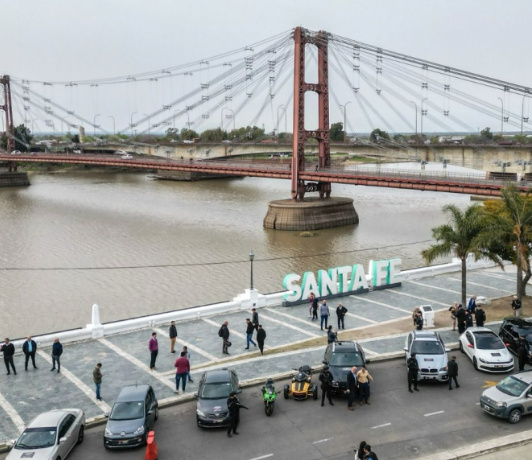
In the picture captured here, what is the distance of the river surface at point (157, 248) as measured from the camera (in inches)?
1421

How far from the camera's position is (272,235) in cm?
5819

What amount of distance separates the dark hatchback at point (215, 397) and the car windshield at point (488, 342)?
30.1ft

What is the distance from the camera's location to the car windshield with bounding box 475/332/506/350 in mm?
21500

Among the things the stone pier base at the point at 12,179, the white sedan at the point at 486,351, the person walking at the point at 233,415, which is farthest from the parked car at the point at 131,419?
the stone pier base at the point at 12,179

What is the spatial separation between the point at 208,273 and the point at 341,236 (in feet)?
61.9

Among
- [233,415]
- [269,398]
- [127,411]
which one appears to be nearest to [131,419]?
[127,411]

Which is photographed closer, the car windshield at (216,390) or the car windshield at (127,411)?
the car windshield at (127,411)

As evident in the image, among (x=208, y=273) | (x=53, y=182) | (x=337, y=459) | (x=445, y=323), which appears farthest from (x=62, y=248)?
(x=53, y=182)

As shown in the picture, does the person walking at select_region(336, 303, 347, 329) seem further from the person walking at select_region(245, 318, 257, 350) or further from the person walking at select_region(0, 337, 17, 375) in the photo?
the person walking at select_region(0, 337, 17, 375)

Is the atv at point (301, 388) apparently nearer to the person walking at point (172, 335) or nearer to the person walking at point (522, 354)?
the person walking at point (172, 335)

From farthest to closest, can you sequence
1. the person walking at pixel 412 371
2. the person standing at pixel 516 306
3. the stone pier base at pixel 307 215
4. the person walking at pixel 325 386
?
the stone pier base at pixel 307 215
the person standing at pixel 516 306
the person walking at pixel 412 371
the person walking at pixel 325 386

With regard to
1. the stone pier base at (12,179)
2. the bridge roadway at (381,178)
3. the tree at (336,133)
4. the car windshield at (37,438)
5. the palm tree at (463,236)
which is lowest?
the car windshield at (37,438)

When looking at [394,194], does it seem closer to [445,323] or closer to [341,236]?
[341,236]

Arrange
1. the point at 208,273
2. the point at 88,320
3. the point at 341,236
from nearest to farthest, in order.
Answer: the point at 88,320
the point at 208,273
the point at 341,236
